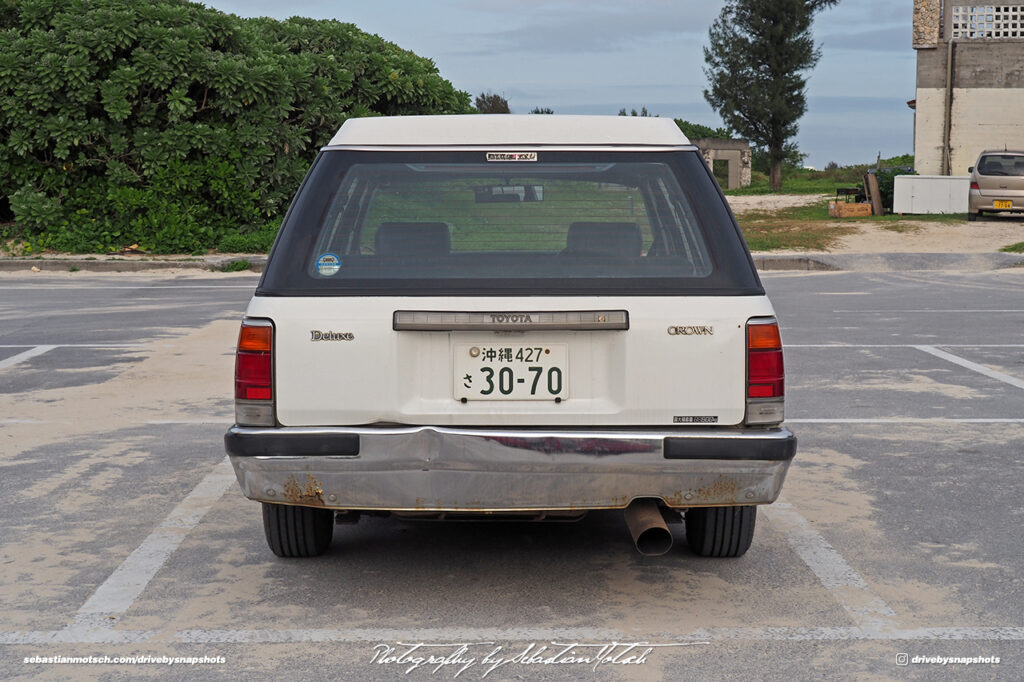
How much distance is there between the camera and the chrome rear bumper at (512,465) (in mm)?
4039

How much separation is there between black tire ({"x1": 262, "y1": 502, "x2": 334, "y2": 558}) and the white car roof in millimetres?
1419

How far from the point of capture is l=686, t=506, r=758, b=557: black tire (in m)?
4.78

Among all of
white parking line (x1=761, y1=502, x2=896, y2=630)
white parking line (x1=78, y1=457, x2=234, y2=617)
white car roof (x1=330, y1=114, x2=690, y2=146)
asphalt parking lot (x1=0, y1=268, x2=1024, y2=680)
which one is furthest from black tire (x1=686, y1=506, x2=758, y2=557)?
white parking line (x1=78, y1=457, x2=234, y2=617)

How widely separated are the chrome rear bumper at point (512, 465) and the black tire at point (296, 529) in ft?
2.01

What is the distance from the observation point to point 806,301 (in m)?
15.4

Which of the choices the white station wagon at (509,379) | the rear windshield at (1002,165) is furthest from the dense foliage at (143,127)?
the white station wagon at (509,379)

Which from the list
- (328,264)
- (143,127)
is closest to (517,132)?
(328,264)

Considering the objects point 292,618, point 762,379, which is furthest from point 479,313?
point 292,618

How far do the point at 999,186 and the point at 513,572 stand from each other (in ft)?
A: 83.8

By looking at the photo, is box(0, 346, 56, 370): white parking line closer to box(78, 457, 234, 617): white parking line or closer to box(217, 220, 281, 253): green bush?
box(78, 457, 234, 617): white parking line

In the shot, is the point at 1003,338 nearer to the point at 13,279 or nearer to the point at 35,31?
the point at 13,279

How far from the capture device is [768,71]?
5269 centimetres

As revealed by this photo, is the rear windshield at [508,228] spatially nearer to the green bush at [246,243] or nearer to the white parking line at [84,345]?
the white parking line at [84,345]

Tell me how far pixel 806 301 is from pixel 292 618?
12.1 metres
